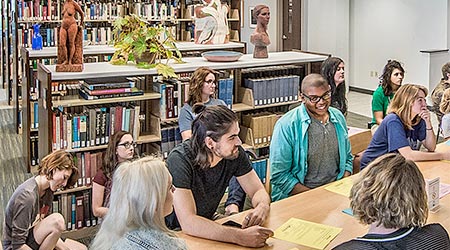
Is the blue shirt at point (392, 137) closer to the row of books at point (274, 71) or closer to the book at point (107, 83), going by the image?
the row of books at point (274, 71)

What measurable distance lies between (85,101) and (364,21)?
8.28m

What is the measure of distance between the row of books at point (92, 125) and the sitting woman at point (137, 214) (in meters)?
2.36

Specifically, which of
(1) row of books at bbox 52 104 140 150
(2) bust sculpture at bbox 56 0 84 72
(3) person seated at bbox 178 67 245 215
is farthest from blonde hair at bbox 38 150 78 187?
(3) person seated at bbox 178 67 245 215

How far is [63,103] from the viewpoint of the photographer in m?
4.21

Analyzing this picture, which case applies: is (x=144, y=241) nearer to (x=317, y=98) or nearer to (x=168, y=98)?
(x=317, y=98)

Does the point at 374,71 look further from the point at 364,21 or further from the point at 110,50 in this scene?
the point at 110,50

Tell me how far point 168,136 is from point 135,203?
2.75 metres

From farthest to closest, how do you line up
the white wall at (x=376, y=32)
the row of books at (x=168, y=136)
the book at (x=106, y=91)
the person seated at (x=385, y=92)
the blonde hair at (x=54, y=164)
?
1. the white wall at (x=376, y=32)
2. the person seated at (x=385, y=92)
3. the row of books at (x=168, y=136)
4. the book at (x=106, y=91)
5. the blonde hair at (x=54, y=164)

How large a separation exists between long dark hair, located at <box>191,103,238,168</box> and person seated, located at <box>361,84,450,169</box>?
4.56ft

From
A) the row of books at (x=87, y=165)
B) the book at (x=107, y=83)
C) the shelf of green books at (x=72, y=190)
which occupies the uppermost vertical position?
the book at (x=107, y=83)

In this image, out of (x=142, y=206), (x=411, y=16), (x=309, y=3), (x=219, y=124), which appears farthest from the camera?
(x=309, y=3)

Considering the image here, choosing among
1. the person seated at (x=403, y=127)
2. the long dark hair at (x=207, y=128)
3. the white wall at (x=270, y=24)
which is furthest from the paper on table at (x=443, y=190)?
the white wall at (x=270, y=24)

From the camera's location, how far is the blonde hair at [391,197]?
200 cm

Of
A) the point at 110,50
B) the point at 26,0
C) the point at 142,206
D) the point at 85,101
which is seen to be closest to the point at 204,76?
the point at 85,101
